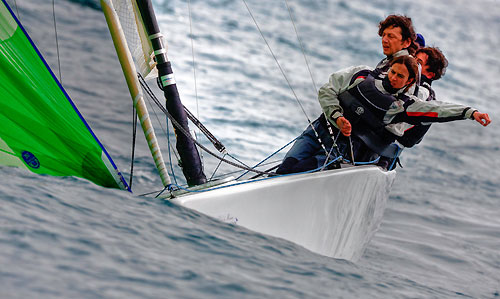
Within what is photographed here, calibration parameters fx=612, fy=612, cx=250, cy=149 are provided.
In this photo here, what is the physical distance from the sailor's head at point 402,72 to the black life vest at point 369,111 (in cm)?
8

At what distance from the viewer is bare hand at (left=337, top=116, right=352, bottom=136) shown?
3291 millimetres

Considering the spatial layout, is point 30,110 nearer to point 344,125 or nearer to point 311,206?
point 311,206

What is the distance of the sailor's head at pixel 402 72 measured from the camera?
3.19 metres

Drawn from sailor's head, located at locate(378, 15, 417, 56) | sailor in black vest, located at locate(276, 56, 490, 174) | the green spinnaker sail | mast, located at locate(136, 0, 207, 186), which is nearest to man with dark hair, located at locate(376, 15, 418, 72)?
sailor's head, located at locate(378, 15, 417, 56)

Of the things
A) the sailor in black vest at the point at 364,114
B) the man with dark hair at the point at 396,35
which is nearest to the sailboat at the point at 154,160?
the sailor in black vest at the point at 364,114

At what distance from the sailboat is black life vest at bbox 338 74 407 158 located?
18cm

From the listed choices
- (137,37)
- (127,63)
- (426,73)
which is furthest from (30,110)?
(426,73)

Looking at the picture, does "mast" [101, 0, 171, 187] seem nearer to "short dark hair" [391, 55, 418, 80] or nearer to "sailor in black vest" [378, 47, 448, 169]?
"short dark hair" [391, 55, 418, 80]

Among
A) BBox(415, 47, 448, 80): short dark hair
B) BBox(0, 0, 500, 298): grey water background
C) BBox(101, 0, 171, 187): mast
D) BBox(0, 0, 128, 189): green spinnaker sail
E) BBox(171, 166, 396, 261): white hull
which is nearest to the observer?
BBox(0, 0, 500, 298): grey water background

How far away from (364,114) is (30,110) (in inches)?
69.2

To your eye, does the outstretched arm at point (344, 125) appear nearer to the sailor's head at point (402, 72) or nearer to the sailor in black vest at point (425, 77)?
the sailor's head at point (402, 72)

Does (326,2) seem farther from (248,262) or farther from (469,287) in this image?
(248,262)

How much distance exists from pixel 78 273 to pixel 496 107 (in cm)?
Answer: 960

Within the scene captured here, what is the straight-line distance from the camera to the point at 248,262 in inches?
93.6
